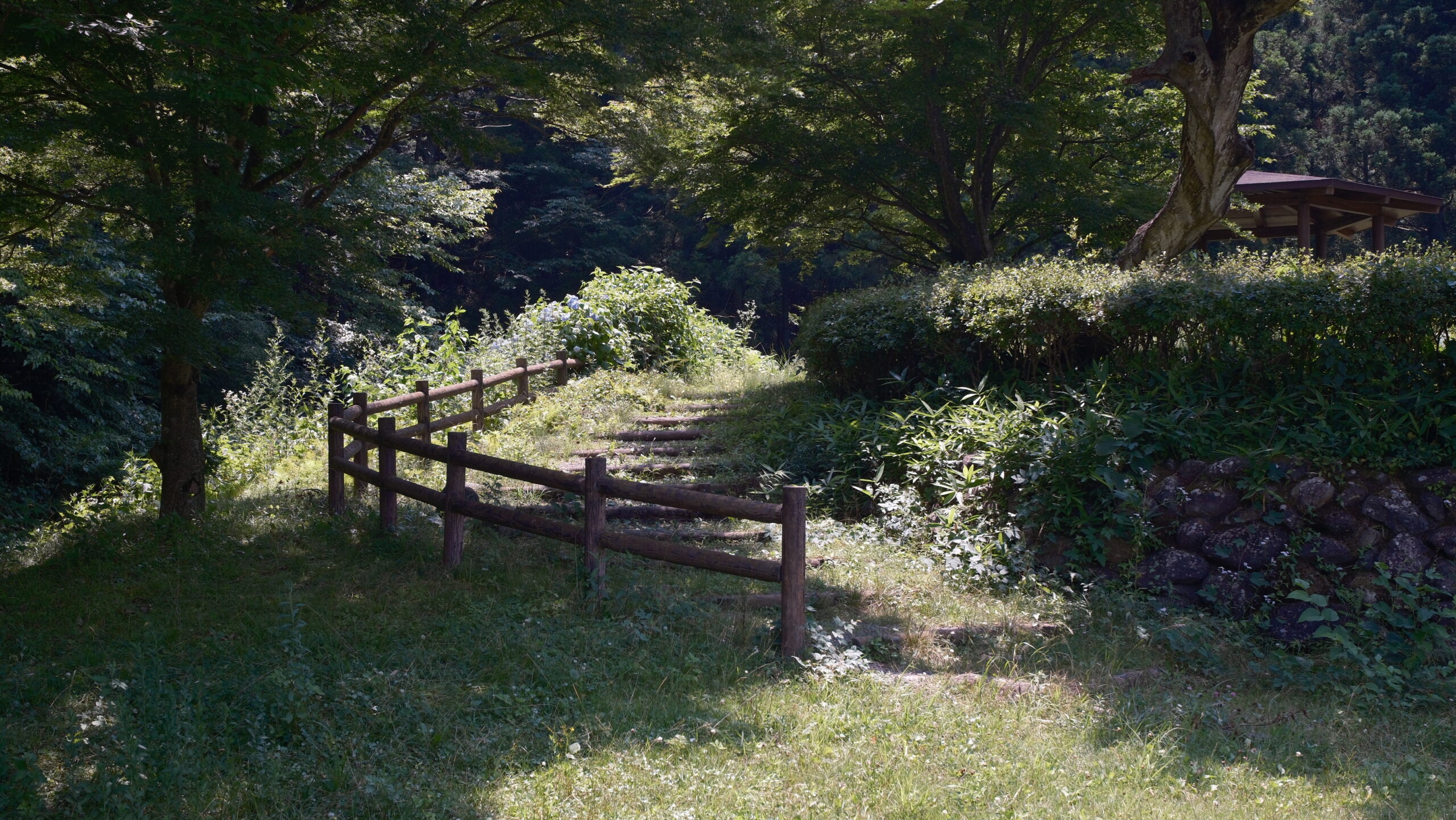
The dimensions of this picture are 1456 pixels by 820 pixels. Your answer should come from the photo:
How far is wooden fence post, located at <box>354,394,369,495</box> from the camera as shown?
914cm

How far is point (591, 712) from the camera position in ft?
16.0

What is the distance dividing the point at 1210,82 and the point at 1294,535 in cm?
600

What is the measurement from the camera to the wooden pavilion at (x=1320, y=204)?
15.5 metres

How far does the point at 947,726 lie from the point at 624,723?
158 cm

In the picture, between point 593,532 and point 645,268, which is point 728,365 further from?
point 593,532

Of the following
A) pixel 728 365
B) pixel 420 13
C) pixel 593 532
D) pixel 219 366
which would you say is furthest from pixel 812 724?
pixel 728 365

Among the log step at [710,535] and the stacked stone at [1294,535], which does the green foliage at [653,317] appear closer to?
the log step at [710,535]

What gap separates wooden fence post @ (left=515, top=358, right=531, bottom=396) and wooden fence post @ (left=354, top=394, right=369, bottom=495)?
388cm

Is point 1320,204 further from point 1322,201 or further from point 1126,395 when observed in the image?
point 1126,395

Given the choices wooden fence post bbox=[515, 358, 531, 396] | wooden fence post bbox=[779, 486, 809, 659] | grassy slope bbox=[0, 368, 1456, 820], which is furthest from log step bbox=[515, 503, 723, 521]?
wooden fence post bbox=[515, 358, 531, 396]

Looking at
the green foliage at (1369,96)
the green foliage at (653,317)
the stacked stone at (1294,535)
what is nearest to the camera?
the stacked stone at (1294,535)

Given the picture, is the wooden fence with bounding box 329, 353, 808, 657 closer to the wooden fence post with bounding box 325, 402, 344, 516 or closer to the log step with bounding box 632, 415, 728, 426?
the wooden fence post with bounding box 325, 402, 344, 516

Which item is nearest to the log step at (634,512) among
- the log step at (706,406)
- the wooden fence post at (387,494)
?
the wooden fence post at (387,494)

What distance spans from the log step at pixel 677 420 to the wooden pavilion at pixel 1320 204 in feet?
26.1
